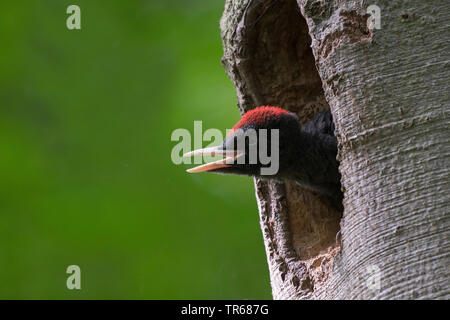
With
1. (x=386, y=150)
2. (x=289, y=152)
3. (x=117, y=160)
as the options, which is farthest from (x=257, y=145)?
(x=117, y=160)

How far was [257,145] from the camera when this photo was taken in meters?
2.92

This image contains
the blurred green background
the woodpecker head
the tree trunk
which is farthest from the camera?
the blurred green background

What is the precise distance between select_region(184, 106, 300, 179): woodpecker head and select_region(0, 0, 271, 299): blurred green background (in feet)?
3.93

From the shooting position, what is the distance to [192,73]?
4.30 metres

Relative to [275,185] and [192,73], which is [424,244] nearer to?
[275,185]

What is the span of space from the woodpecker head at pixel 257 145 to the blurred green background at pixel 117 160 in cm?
120

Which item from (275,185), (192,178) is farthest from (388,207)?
(192,178)

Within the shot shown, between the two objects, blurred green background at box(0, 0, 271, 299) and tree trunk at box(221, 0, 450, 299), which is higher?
blurred green background at box(0, 0, 271, 299)

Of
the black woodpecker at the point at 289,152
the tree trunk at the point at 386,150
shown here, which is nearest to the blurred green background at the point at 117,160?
the black woodpecker at the point at 289,152

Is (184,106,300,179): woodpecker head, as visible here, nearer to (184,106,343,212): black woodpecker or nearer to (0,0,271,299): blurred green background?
(184,106,343,212): black woodpecker

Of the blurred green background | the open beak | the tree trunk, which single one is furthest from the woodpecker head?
the blurred green background

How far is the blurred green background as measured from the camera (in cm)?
421

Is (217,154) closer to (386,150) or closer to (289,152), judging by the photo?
(289,152)

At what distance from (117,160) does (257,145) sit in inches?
71.8
